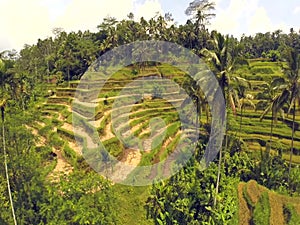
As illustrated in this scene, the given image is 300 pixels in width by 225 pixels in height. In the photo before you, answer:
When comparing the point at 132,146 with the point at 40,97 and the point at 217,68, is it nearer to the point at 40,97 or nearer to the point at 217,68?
the point at 217,68

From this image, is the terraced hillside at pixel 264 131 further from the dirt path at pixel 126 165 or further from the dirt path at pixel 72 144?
the dirt path at pixel 72 144

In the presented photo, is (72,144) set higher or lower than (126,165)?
higher

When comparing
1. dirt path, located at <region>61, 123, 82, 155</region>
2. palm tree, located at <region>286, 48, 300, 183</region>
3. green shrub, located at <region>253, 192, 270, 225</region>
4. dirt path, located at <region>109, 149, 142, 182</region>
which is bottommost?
green shrub, located at <region>253, 192, 270, 225</region>

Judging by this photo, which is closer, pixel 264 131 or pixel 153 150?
pixel 153 150

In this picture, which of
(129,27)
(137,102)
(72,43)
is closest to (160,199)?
(137,102)

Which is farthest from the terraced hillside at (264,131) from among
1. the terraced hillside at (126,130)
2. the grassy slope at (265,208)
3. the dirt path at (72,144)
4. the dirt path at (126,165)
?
the dirt path at (72,144)

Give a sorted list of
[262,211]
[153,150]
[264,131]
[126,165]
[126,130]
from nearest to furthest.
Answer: [262,211]
[126,165]
[153,150]
[126,130]
[264,131]

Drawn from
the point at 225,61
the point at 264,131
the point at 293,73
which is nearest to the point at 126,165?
the point at 225,61

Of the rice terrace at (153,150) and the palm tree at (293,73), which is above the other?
the palm tree at (293,73)

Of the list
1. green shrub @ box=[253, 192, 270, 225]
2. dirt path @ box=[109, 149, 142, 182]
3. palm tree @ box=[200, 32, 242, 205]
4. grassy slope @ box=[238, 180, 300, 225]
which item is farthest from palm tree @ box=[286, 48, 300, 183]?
dirt path @ box=[109, 149, 142, 182]

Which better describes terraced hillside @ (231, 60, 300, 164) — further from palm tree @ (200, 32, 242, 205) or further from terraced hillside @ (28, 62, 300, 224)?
palm tree @ (200, 32, 242, 205)

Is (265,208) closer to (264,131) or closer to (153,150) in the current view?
(153,150)
